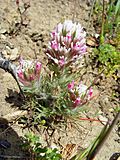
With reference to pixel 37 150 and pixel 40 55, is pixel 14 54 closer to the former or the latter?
pixel 40 55

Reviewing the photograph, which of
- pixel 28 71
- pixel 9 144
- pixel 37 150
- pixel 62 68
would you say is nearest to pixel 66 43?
pixel 62 68

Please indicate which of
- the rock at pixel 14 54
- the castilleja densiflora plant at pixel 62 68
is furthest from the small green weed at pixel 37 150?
the rock at pixel 14 54

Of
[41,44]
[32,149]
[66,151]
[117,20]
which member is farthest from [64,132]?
[117,20]

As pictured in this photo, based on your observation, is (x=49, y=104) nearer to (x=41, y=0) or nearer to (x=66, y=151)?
(x=66, y=151)

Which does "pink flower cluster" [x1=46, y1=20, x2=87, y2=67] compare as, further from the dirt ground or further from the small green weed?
the dirt ground

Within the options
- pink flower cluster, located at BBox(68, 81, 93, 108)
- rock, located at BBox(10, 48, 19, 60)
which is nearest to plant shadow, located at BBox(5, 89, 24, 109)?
rock, located at BBox(10, 48, 19, 60)
